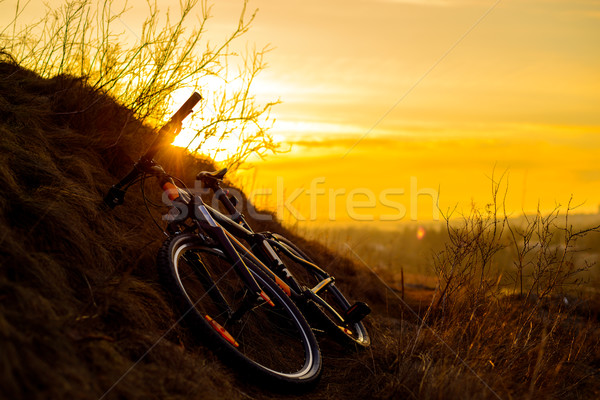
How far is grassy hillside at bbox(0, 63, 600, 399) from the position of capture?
238 centimetres

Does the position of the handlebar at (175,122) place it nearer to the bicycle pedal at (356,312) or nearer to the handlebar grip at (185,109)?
the handlebar grip at (185,109)

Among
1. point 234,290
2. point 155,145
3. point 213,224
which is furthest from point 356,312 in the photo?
point 155,145

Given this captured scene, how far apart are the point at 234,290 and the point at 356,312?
1.12 meters

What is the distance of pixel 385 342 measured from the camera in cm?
421

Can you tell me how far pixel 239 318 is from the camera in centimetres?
355

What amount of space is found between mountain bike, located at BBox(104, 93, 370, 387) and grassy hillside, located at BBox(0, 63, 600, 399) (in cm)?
18

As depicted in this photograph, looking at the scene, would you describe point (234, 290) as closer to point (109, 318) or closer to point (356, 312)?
point (356, 312)

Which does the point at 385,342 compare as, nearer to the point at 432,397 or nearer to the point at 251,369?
the point at 432,397

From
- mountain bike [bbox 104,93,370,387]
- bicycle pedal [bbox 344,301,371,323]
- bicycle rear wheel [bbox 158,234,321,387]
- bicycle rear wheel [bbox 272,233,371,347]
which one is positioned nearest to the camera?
bicycle rear wheel [bbox 158,234,321,387]

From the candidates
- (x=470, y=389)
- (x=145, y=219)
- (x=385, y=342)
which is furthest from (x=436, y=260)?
(x=145, y=219)

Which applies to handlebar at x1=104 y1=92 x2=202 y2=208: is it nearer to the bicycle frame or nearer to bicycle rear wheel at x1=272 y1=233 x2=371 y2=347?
the bicycle frame

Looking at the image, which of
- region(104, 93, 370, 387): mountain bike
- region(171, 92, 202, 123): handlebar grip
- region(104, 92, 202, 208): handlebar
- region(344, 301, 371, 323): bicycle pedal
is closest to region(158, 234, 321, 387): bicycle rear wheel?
region(104, 93, 370, 387): mountain bike

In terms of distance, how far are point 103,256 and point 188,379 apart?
1293 mm

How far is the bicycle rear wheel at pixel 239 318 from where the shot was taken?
10.1 feet
